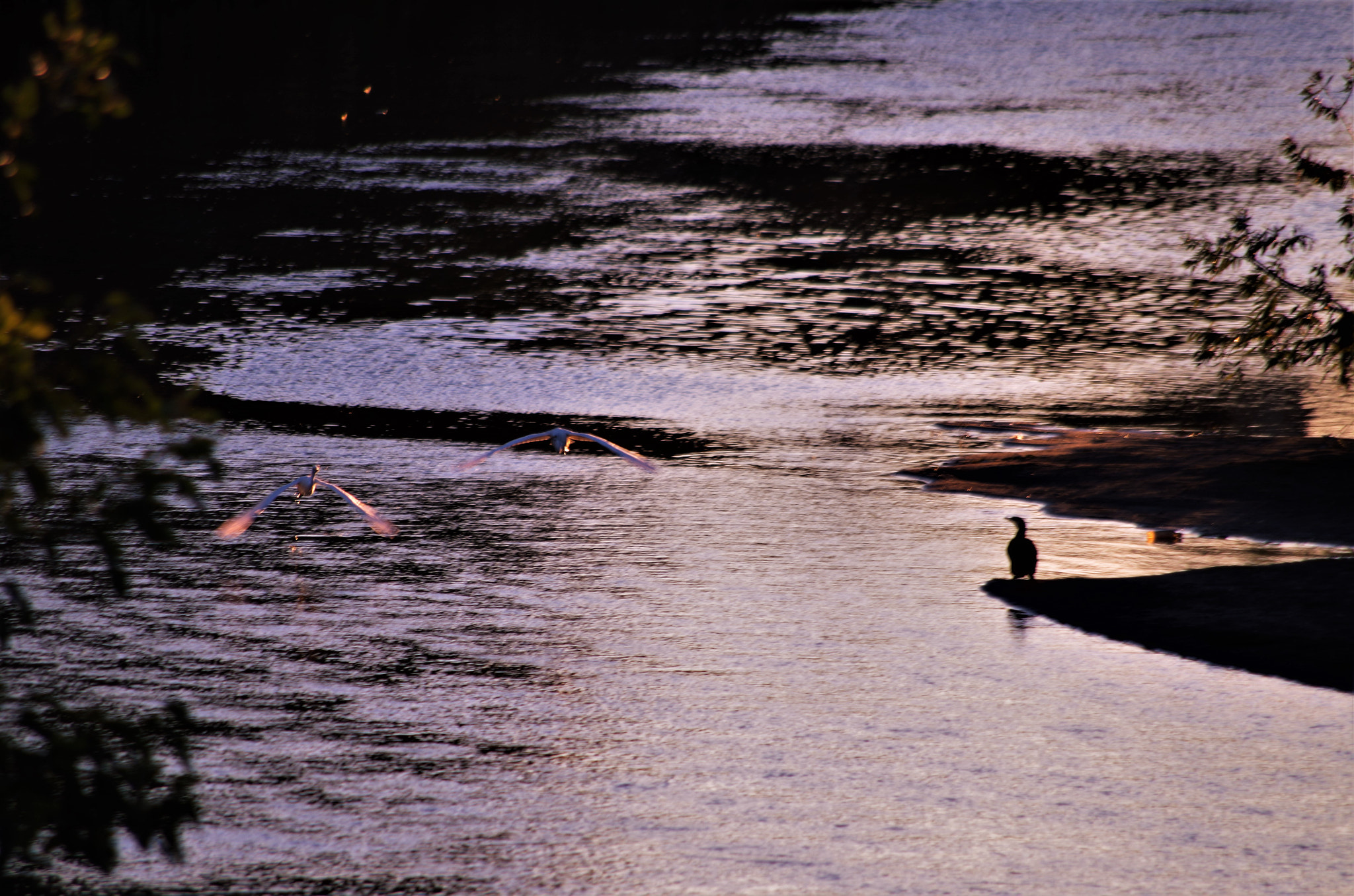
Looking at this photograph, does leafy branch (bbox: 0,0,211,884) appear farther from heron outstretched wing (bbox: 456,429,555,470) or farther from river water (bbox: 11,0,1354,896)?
heron outstretched wing (bbox: 456,429,555,470)

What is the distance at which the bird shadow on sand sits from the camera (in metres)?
13.4

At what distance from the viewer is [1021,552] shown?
1531 cm

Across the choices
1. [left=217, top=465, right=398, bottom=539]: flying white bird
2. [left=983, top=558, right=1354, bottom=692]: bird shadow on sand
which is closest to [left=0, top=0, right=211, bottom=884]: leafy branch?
[left=217, top=465, right=398, bottom=539]: flying white bird

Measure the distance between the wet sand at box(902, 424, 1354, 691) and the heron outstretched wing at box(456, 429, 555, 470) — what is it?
5.12m

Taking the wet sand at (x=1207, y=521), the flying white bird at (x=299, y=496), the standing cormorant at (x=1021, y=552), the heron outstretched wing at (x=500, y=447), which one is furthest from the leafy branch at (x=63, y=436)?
the heron outstretched wing at (x=500, y=447)

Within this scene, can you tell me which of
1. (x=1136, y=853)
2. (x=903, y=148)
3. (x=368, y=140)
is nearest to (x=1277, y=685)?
(x=1136, y=853)

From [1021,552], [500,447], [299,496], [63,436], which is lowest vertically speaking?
[1021,552]

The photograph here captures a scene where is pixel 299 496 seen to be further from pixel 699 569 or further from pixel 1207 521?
pixel 1207 521

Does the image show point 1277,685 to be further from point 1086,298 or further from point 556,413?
point 1086,298

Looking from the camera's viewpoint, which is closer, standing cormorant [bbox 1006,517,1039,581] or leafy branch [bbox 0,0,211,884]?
leafy branch [bbox 0,0,211,884]

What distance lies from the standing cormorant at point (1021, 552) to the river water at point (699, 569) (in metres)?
0.61

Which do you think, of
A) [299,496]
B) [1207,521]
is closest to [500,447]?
[299,496]

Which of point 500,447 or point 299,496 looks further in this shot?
point 500,447

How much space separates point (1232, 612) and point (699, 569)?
5.46 m
